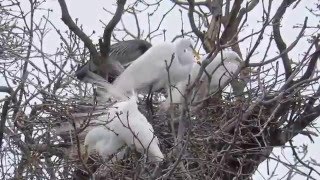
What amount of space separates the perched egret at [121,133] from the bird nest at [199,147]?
0.04m

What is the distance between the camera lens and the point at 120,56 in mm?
3457

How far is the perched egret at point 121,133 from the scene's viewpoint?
2609 millimetres

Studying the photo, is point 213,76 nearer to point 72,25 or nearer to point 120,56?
point 120,56

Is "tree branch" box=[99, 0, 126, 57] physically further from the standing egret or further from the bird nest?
the bird nest

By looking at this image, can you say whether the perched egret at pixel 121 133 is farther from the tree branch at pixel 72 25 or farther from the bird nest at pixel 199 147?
the tree branch at pixel 72 25

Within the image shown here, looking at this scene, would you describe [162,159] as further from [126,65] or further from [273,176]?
[126,65]

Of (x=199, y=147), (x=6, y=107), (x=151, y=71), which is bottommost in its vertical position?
(x=199, y=147)

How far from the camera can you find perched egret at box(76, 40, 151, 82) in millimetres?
3301

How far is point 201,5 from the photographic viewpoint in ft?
15.9

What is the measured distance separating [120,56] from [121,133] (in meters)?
0.81

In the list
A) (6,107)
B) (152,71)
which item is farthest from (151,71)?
(6,107)

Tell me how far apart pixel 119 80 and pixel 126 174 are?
2.13 feet

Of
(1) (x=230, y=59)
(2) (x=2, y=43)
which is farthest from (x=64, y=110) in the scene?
(2) (x=2, y=43)

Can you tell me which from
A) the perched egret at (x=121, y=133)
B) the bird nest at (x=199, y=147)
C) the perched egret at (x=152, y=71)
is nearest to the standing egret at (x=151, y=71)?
the perched egret at (x=152, y=71)
